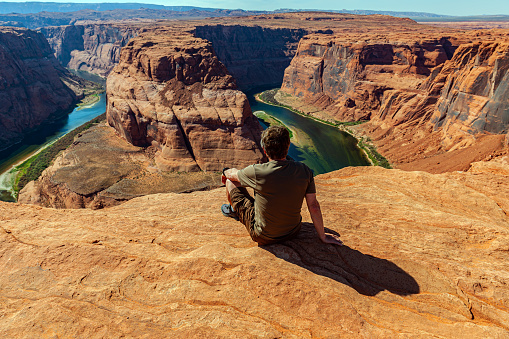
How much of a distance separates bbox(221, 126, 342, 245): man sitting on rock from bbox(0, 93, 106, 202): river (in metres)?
55.4

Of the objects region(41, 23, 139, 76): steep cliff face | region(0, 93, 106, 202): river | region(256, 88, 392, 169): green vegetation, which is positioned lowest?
region(0, 93, 106, 202): river

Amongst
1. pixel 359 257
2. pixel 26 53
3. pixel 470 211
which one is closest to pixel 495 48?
pixel 470 211

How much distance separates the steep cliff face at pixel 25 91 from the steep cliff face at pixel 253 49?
58.5 metres

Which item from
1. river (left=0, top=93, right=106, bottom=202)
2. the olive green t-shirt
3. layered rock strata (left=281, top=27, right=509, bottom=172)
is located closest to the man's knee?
the olive green t-shirt

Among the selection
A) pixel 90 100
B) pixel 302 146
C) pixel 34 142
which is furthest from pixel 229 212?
pixel 90 100

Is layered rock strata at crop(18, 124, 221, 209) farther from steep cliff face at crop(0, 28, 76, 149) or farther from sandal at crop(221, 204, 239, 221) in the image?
steep cliff face at crop(0, 28, 76, 149)

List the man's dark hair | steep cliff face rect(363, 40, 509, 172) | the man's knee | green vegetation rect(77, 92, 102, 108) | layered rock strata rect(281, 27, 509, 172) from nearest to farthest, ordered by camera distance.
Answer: the man's dark hair
the man's knee
steep cliff face rect(363, 40, 509, 172)
layered rock strata rect(281, 27, 509, 172)
green vegetation rect(77, 92, 102, 108)

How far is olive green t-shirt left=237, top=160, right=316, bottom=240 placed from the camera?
4938 millimetres

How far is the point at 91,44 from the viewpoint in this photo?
542 ft

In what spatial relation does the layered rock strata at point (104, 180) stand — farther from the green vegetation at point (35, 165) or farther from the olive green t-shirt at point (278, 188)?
the olive green t-shirt at point (278, 188)

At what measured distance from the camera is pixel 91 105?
96.7 meters

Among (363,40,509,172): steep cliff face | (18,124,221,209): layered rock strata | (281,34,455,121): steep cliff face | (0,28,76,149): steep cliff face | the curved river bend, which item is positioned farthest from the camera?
(0,28,76,149): steep cliff face

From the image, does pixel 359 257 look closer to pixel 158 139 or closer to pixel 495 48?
pixel 158 139

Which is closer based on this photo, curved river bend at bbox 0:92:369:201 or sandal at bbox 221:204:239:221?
sandal at bbox 221:204:239:221
